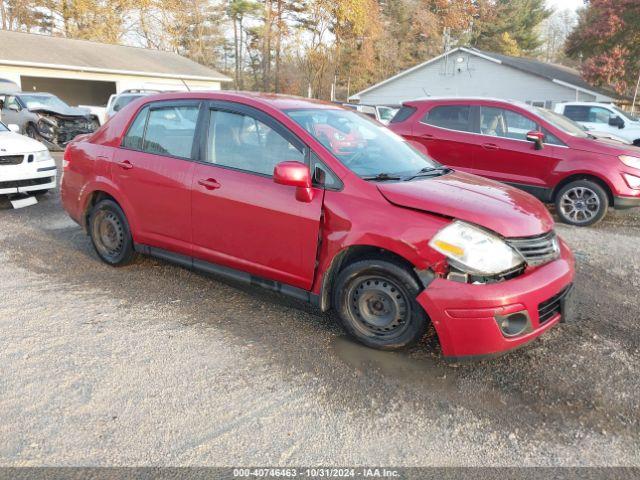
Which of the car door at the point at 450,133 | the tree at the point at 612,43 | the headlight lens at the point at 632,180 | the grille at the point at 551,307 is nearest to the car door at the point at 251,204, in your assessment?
the grille at the point at 551,307

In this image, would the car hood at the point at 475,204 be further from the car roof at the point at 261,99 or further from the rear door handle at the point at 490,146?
the rear door handle at the point at 490,146

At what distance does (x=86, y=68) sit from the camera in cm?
2803

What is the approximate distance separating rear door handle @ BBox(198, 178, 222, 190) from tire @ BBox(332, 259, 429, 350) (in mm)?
1301

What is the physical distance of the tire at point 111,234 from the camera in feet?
16.5

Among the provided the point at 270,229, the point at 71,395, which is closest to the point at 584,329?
the point at 270,229

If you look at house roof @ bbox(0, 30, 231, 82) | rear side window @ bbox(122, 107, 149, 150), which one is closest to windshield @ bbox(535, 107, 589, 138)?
rear side window @ bbox(122, 107, 149, 150)

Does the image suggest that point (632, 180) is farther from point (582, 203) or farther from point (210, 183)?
point (210, 183)

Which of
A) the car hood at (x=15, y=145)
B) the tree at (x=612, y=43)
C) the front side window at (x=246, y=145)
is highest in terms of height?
the tree at (x=612, y=43)

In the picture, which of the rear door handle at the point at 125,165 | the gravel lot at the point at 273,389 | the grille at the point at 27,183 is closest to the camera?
the gravel lot at the point at 273,389

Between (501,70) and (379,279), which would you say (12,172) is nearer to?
(379,279)

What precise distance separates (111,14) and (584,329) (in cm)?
4478

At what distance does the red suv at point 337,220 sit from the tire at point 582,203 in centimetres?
412

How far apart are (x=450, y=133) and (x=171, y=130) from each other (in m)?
5.14

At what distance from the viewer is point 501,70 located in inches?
1135
